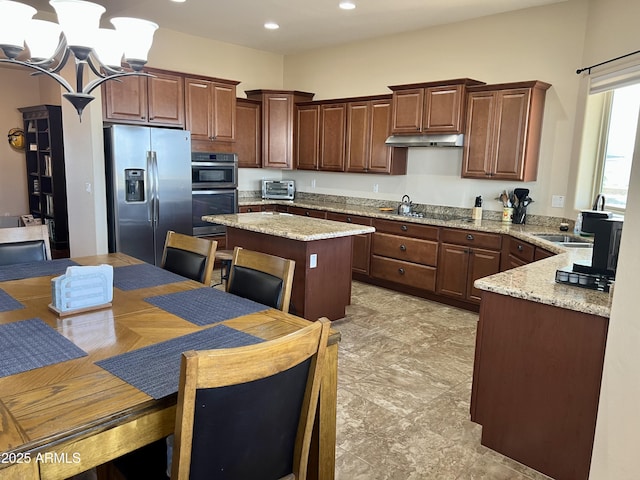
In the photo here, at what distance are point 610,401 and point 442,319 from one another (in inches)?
104

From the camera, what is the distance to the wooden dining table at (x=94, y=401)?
1.06m

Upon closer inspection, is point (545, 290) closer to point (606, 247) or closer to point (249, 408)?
point (606, 247)

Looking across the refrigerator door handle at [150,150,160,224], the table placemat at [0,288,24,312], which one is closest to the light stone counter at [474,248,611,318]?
the table placemat at [0,288,24,312]

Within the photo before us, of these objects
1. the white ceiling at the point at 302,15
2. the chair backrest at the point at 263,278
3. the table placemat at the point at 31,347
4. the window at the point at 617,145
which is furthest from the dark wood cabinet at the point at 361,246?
the table placemat at the point at 31,347

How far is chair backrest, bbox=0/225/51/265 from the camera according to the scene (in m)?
2.75

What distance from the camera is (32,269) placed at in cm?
255

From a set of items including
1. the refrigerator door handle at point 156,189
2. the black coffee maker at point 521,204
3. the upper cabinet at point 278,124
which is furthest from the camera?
the upper cabinet at point 278,124

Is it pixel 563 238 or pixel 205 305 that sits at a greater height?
pixel 563 238

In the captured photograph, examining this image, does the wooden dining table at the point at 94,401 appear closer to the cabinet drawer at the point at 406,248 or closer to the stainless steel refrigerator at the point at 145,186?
the stainless steel refrigerator at the point at 145,186

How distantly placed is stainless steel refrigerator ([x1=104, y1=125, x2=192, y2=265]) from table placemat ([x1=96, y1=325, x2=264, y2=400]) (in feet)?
11.8

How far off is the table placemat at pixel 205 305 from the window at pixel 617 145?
3410mm

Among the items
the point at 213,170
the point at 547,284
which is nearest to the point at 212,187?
the point at 213,170

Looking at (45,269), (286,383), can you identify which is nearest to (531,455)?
(286,383)

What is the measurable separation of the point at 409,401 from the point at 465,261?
2098 mm
